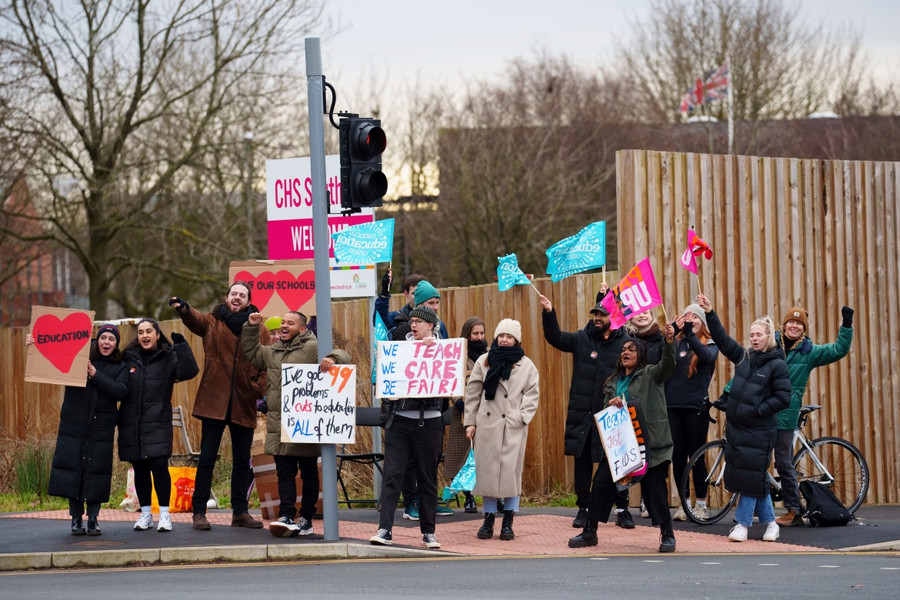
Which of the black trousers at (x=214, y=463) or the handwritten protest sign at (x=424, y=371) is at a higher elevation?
the handwritten protest sign at (x=424, y=371)

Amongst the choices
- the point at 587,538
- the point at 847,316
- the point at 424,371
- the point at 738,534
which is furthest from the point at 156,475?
the point at 847,316

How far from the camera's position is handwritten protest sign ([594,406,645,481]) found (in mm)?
10570

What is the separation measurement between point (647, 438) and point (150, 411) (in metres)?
4.24

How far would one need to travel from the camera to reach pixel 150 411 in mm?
11383

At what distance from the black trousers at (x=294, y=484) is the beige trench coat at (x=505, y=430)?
1.43 m

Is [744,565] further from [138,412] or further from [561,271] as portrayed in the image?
[138,412]

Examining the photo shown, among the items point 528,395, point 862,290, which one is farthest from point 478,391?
point 862,290

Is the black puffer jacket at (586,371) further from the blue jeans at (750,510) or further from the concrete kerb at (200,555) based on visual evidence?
the concrete kerb at (200,555)

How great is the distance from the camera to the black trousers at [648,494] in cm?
1063

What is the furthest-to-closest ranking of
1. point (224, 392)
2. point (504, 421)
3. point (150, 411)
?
point (224, 392) < point (150, 411) < point (504, 421)

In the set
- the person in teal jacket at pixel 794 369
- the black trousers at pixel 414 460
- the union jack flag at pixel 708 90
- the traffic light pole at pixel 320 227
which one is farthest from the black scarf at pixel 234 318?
the union jack flag at pixel 708 90

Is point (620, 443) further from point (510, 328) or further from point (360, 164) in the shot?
point (360, 164)

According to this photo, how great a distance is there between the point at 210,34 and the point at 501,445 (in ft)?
61.6

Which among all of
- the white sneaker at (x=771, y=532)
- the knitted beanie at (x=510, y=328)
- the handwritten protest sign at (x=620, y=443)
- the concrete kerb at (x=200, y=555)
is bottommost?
the white sneaker at (x=771, y=532)
